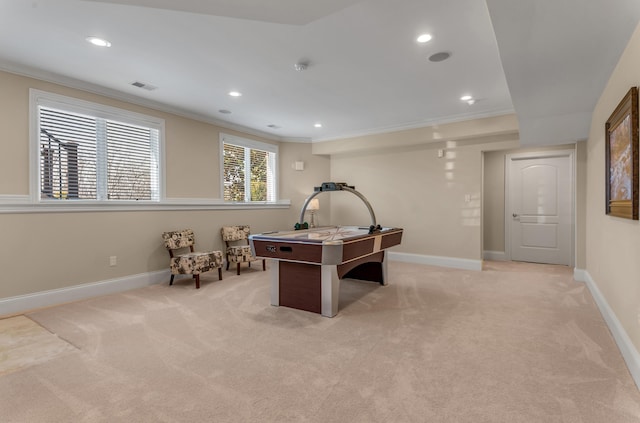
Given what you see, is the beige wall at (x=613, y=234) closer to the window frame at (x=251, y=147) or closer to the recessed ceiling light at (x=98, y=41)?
the recessed ceiling light at (x=98, y=41)

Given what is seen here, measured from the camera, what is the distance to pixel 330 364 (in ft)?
6.91

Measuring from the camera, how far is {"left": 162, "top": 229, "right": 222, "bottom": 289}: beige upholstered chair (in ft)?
13.2

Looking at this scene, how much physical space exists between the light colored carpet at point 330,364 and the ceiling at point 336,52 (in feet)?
7.13

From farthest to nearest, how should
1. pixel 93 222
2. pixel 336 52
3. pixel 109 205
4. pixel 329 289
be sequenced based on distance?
pixel 109 205
pixel 93 222
pixel 329 289
pixel 336 52

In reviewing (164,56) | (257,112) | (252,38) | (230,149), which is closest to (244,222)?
(230,149)

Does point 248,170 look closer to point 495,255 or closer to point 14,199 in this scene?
point 14,199

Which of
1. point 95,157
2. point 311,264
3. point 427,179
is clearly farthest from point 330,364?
point 427,179

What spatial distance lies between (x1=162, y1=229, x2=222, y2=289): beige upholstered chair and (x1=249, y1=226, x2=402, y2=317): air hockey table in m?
1.26

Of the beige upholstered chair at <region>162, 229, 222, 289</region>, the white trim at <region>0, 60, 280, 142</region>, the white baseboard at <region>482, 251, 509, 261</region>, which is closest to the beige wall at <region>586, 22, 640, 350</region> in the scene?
the white baseboard at <region>482, 251, 509, 261</region>

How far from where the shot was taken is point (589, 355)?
7.28 ft

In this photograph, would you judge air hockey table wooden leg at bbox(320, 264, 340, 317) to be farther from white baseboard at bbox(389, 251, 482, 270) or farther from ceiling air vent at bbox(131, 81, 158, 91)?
white baseboard at bbox(389, 251, 482, 270)

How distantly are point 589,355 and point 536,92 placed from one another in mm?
2312

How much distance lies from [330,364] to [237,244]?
Result: 3.81 meters

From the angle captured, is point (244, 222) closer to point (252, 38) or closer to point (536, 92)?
point (252, 38)
